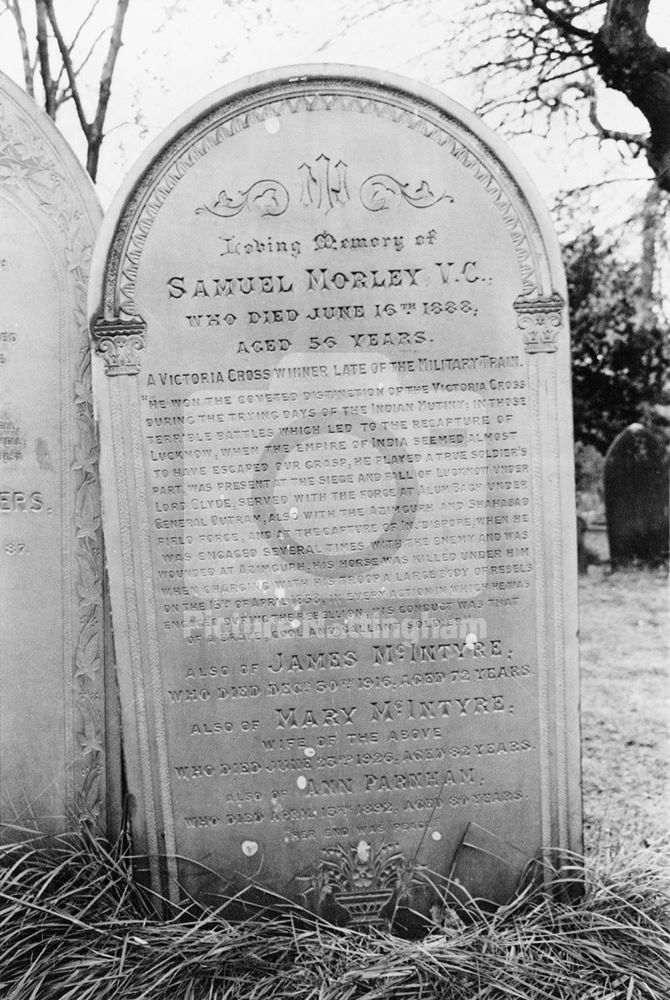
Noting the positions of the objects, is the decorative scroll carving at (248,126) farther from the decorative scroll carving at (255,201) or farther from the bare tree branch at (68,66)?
the bare tree branch at (68,66)

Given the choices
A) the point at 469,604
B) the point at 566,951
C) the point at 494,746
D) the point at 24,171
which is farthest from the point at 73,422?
the point at 566,951

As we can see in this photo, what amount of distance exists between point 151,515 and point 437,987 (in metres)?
1.80

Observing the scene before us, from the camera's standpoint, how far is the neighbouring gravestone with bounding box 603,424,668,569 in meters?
3.61

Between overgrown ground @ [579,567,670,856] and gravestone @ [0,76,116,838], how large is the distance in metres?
Result: 2.17

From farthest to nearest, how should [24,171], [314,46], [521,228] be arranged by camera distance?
[314,46] < [24,171] < [521,228]

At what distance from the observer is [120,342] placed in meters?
2.61

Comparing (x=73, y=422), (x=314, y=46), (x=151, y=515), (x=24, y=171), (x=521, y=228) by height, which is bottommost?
(x=151, y=515)

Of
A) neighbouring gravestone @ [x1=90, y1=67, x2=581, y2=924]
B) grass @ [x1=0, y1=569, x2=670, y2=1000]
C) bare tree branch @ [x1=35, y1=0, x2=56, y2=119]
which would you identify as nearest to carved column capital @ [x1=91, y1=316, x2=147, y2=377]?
neighbouring gravestone @ [x1=90, y1=67, x2=581, y2=924]

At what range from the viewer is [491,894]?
2.71 meters

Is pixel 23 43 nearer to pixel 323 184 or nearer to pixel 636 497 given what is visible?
pixel 323 184

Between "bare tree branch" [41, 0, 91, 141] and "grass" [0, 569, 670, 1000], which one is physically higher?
"bare tree branch" [41, 0, 91, 141]

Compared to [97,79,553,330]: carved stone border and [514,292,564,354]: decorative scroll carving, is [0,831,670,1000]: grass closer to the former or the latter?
[514,292,564,354]: decorative scroll carving

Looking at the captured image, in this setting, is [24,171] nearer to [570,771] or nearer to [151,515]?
[151,515]

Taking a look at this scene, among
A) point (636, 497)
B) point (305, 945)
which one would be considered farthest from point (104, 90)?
point (305, 945)
